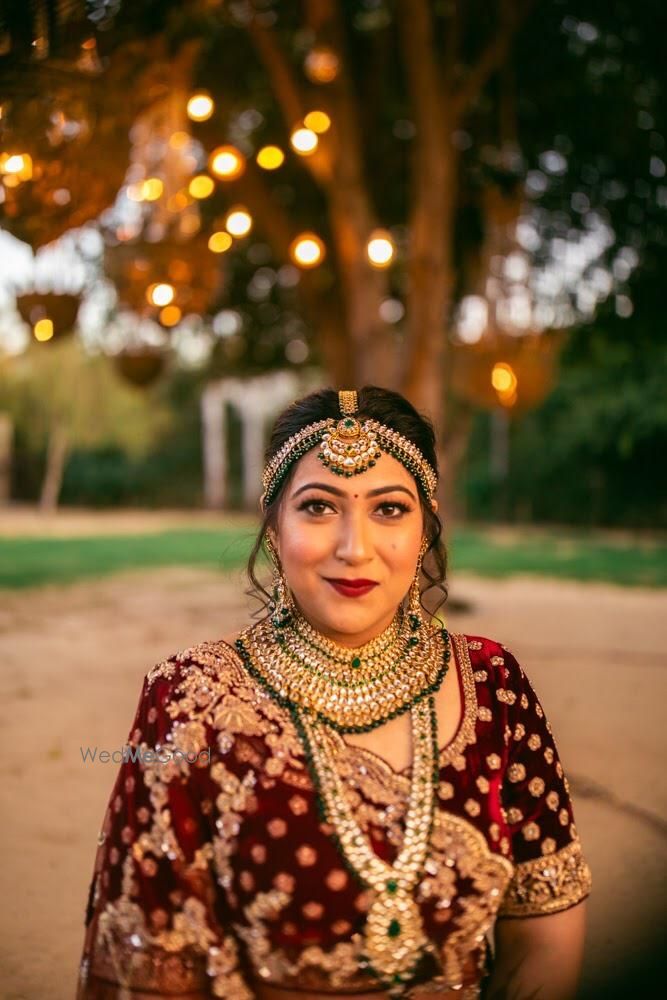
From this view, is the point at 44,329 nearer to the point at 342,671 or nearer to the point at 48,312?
the point at 48,312

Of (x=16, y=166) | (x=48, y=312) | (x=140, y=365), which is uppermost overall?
(x=16, y=166)

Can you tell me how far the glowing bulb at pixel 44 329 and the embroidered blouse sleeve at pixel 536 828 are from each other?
160 inches

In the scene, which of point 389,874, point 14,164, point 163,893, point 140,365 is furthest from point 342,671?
point 140,365

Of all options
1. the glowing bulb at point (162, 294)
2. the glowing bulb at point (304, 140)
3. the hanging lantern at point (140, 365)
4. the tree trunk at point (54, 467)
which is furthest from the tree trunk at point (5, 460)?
the glowing bulb at point (304, 140)

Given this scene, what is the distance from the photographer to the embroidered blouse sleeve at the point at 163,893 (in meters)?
1.44

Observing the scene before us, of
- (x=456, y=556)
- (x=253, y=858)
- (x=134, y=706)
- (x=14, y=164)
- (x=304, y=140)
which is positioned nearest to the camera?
(x=253, y=858)

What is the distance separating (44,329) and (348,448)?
3.86 m

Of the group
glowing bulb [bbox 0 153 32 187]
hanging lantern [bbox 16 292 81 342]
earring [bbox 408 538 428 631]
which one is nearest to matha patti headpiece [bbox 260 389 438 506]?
earring [bbox 408 538 428 631]

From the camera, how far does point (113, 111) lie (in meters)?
3.57

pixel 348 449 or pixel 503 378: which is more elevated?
pixel 503 378

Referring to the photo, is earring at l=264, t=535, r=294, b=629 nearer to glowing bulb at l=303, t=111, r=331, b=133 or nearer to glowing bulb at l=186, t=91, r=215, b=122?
glowing bulb at l=186, t=91, r=215, b=122

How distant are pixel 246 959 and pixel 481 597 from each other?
9834 mm

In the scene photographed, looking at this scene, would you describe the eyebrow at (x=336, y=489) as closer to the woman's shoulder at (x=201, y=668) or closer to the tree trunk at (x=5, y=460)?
the woman's shoulder at (x=201, y=668)

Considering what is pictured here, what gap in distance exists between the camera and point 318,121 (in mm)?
5586
